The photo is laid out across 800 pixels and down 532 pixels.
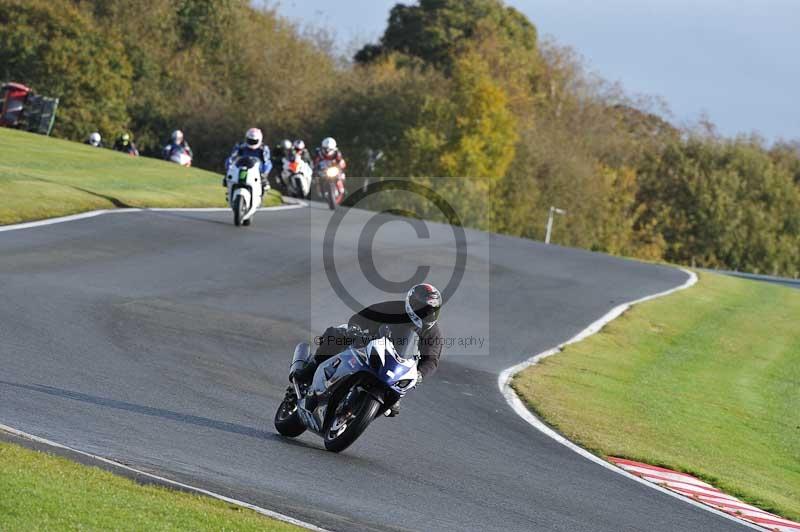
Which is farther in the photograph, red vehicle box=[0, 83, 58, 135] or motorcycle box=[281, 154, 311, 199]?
red vehicle box=[0, 83, 58, 135]

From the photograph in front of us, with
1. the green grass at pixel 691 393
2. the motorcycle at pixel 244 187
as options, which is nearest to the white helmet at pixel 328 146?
the motorcycle at pixel 244 187

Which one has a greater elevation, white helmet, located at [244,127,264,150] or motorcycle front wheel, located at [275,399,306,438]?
white helmet, located at [244,127,264,150]

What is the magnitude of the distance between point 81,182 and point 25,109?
20.6 m

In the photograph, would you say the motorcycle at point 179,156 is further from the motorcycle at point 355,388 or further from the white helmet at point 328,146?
the motorcycle at point 355,388

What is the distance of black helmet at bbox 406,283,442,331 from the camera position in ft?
31.7

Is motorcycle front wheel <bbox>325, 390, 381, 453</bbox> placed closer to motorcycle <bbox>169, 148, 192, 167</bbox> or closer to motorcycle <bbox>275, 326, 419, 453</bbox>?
motorcycle <bbox>275, 326, 419, 453</bbox>

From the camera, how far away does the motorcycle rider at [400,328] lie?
970cm

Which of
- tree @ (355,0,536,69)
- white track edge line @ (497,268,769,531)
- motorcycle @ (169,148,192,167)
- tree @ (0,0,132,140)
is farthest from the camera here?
tree @ (355,0,536,69)

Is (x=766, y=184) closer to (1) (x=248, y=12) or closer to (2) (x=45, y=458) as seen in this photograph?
(1) (x=248, y=12)

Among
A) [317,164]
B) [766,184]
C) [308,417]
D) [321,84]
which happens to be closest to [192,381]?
[308,417]

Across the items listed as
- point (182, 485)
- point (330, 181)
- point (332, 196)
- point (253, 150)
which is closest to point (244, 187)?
point (253, 150)

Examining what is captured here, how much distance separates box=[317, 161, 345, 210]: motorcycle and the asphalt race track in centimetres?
772

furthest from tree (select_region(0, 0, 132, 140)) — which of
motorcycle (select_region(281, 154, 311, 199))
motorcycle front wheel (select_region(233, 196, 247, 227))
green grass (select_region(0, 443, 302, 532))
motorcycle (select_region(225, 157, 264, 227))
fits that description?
green grass (select_region(0, 443, 302, 532))

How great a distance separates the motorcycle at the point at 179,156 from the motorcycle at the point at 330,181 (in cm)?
1355
